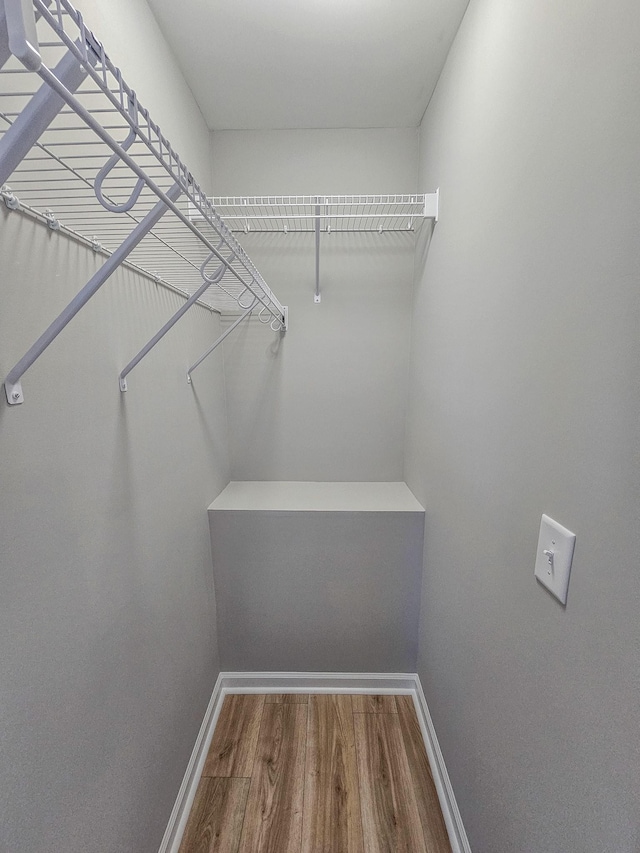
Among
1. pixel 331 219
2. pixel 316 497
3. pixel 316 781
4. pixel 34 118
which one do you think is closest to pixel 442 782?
pixel 316 781

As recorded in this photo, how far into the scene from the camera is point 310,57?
48.6 inches

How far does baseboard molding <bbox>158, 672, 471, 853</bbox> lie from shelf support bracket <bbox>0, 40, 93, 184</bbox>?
176 centimetres

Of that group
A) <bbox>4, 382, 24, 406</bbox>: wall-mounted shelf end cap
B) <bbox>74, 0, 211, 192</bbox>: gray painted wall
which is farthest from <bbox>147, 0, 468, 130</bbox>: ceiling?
<bbox>4, 382, 24, 406</bbox>: wall-mounted shelf end cap

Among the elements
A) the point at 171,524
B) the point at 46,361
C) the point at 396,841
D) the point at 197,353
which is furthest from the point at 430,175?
the point at 396,841

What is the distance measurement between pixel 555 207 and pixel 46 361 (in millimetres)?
1011

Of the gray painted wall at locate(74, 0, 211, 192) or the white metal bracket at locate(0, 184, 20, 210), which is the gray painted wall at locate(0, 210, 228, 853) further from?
the gray painted wall at locate(74, 0, 211, 192)

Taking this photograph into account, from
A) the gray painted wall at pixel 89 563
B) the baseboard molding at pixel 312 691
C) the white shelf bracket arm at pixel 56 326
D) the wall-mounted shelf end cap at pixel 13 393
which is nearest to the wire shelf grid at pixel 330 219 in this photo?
the gray painted wall at pixel 89 563

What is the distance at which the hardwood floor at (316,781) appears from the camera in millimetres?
1211

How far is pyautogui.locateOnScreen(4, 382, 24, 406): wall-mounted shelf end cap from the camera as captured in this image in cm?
60

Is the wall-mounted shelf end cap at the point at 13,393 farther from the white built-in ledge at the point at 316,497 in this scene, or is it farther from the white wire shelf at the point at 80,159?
the white built-in ledge at the point at 316,497

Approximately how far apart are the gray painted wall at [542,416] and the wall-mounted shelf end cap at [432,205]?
8 centimetres

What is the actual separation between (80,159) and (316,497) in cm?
144

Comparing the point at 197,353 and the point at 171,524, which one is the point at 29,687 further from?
the point at 197,353

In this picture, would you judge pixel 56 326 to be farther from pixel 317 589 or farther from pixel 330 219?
pixel 317 589
